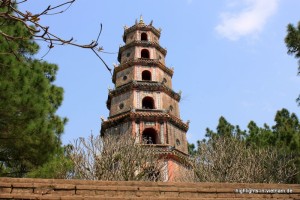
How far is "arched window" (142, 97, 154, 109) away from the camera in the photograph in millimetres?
24391

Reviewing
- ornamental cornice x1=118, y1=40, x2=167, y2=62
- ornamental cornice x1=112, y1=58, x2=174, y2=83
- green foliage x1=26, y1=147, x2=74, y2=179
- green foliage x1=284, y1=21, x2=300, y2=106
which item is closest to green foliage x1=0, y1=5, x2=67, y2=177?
green foliage x1=26, y1=147, x2=74, y2=179

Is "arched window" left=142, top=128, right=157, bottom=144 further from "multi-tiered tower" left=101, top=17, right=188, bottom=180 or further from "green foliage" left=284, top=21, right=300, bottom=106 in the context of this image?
"green foliage" left=284, top=21, right=300, bottom=106

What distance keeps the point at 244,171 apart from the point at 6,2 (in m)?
16.4

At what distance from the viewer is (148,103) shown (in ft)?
82.2

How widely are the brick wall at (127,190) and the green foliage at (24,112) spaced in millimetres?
3869

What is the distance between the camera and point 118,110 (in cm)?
2414

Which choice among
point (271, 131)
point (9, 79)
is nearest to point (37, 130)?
point (9, 79)

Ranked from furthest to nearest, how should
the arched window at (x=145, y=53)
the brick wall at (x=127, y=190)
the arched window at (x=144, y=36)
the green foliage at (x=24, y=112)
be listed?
1. the arched window at (x=144, y=36)
2. the arched window at (x=145, y=53)
3. the green foliage at (x=24, y=112)
4. the brick wall at (x=127, y=190)

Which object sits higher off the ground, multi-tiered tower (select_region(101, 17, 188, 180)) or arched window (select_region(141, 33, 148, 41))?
arched window (select_region(141, 33, 148, 41))

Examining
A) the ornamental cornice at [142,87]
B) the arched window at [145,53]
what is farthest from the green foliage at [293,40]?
the arched window at [145,53]

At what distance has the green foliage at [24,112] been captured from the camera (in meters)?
9.98

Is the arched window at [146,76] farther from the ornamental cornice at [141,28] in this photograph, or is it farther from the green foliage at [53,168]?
the green foliage at [53,168]

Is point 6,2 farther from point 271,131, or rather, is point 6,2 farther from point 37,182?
point 271,131

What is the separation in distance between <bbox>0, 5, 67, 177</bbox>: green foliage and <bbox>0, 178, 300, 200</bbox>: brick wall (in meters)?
3.87
